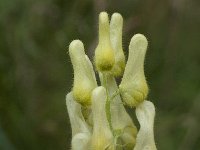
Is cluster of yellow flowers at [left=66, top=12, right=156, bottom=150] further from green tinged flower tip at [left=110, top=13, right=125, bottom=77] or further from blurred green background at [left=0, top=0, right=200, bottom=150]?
blurred green background at [left=0, top=0, right=200, bottom=150]

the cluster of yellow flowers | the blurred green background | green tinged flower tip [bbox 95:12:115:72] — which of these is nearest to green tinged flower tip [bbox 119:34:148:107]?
the cluster of yellow flowers

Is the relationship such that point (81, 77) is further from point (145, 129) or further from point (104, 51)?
point (145, 129)

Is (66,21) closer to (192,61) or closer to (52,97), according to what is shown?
(52,97)

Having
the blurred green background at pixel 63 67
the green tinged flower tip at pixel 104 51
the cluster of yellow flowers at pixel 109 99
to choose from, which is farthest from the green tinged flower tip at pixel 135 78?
the blurred green background at pixel 63 67

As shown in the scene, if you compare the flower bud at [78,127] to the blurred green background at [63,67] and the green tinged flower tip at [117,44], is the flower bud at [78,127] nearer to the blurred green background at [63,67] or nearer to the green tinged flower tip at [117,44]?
the green tinged flower tip at [117,44]

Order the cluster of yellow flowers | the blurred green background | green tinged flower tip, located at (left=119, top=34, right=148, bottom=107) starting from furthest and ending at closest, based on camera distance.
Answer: the blurred green background < green tinged flower tip, located at (left=119, top=34, right=148, bottom=107) < the cluster of yellow flowers

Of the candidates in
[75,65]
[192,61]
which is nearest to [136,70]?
[75,65]
